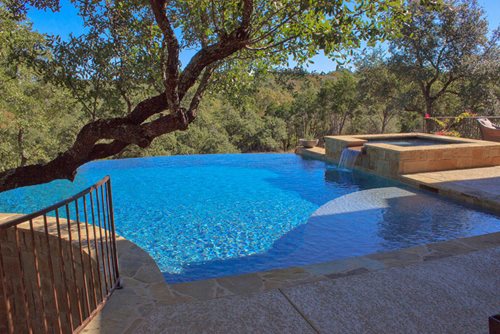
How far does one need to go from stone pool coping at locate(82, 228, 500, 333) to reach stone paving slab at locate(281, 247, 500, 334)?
7.6 inches

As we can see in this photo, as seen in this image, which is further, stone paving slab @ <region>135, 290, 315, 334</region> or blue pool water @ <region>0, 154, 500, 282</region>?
blue pool water @ <region>0, 154, 500, 282</region>

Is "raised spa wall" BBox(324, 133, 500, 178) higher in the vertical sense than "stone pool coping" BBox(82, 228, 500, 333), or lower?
higher

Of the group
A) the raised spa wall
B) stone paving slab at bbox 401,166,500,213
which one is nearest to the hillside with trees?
the raised spa wall

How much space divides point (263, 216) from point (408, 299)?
3.86m

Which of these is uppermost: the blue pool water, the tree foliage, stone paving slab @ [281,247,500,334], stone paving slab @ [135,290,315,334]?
the tree foliage

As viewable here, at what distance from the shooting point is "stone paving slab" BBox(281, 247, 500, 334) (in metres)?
2.74

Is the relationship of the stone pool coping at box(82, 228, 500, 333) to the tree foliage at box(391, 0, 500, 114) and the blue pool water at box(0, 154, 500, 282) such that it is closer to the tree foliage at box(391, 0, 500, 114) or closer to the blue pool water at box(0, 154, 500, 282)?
the blue pool water at box(0, 154, 500, 282)

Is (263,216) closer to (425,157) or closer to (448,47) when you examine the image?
(425,157)

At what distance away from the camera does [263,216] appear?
22.3 feet

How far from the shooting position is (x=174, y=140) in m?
17.1

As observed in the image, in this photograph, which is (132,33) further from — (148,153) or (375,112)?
(375,112)

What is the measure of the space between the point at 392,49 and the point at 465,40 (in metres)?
2.62

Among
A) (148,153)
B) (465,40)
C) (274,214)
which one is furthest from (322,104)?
(274,214)

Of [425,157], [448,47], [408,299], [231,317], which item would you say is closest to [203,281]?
[231,317]
